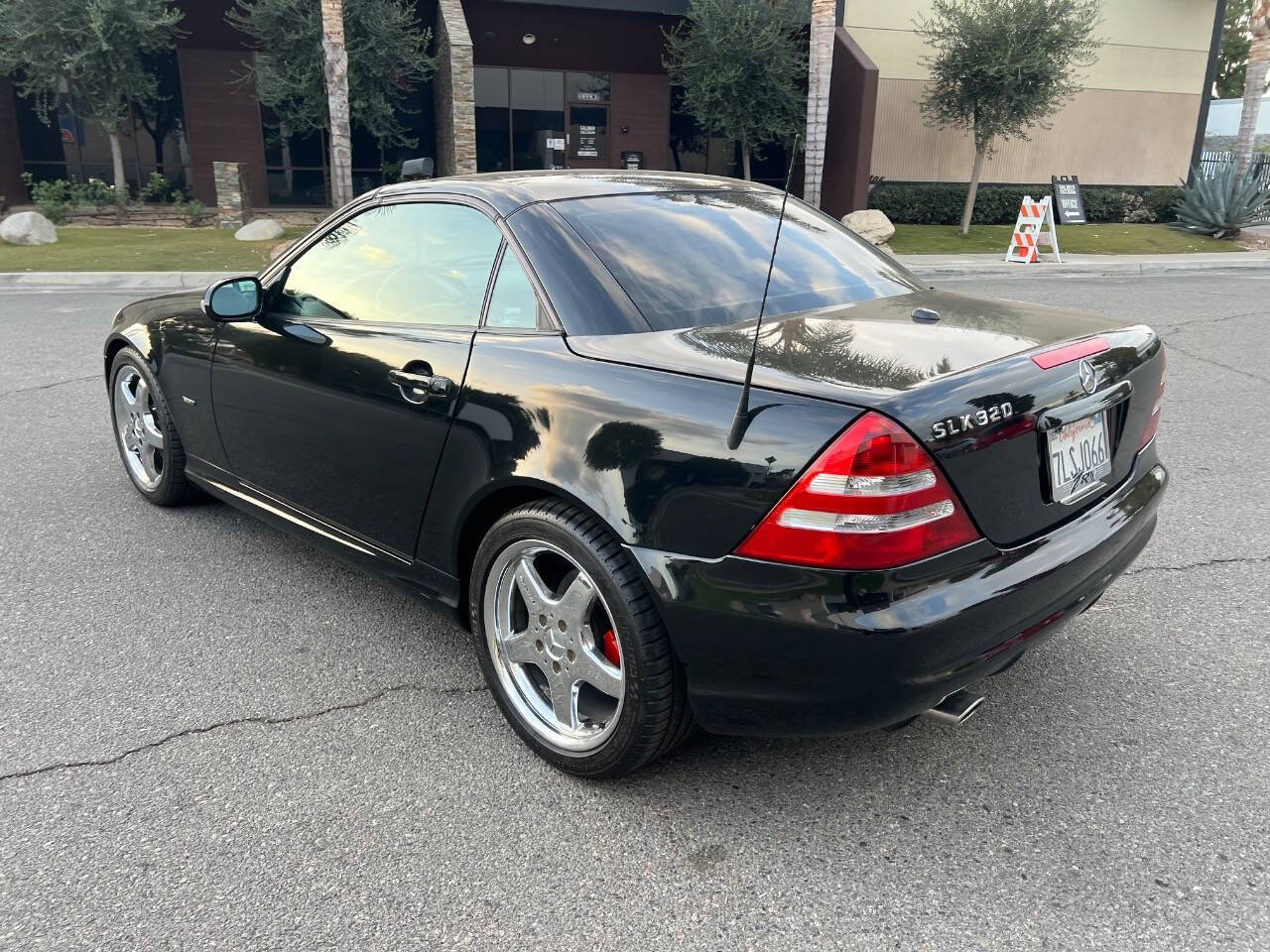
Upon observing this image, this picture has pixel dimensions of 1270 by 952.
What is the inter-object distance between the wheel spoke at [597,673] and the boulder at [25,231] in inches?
688

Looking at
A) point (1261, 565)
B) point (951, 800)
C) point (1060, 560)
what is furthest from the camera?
point (1261, 565)

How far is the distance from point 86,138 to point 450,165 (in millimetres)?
8981

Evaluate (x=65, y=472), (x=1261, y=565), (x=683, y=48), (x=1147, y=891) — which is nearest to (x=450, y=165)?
(x=683, y=48)

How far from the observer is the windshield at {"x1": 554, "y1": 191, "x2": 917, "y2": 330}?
9.08ft

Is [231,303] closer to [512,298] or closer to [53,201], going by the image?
[512,298]

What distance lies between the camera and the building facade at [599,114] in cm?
2166

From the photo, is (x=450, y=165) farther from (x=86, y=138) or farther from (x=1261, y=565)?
(x=1261, y=565)

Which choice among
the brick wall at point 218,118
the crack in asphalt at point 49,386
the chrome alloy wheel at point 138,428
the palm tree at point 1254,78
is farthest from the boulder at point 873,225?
the chrome alloy wheel at point 138,428

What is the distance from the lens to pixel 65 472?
5.16 metres

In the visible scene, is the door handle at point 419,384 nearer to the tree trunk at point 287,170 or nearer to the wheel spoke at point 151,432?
the wheel spoke at point 151,432

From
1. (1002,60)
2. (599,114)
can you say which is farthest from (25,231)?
(1002,60)

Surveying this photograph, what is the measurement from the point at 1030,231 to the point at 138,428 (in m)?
15.6

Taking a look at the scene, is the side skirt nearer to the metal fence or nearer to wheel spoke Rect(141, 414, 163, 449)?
wheel spoke Rect(141, 414, 163, 449)

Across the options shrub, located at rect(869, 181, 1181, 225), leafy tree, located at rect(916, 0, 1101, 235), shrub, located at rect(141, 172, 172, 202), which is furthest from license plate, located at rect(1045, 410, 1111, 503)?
shrub, located at rect(141, 172, 172, 202)
